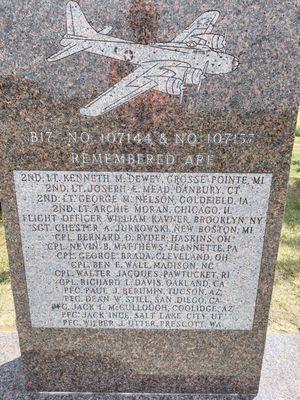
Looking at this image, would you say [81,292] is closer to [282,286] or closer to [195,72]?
[195,72]

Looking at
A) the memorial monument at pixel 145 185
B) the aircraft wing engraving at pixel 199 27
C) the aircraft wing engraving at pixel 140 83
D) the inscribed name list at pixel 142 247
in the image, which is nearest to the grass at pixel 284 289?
the memorial monument at pixel 145 185

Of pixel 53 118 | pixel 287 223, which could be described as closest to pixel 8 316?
pixel 53 118

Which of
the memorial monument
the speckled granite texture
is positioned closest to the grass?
the speckled granite texture

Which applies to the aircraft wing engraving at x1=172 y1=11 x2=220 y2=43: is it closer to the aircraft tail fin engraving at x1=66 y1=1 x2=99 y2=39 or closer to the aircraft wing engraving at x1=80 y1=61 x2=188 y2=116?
the aircraft wing engraving at x1=80 y1=61 x2=188 y2=116

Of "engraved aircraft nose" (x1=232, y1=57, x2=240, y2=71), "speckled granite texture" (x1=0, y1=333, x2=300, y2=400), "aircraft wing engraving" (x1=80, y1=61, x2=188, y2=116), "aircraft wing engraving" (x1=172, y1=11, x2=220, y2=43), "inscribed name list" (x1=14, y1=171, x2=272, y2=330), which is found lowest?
"speckled granite texture" (x1=0, y1=333, x2=300, y2=400)

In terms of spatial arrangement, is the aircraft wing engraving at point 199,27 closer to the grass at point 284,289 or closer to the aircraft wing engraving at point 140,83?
the aircraft wing engraving at point 140,83

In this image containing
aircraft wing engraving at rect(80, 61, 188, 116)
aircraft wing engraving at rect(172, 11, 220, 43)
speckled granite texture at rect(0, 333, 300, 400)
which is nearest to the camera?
aircraft wing engraving at rect(172, 11, 220, 43)

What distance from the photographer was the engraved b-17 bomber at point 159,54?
2.29 m

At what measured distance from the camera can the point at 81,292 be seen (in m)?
2.99

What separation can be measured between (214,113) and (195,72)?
0.84 feet

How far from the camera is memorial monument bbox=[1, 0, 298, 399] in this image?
231 cm

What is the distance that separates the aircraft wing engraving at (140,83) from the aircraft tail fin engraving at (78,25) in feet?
0.97

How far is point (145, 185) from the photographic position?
2.67 meters

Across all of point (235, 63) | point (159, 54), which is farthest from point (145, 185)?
point (235, 63)
